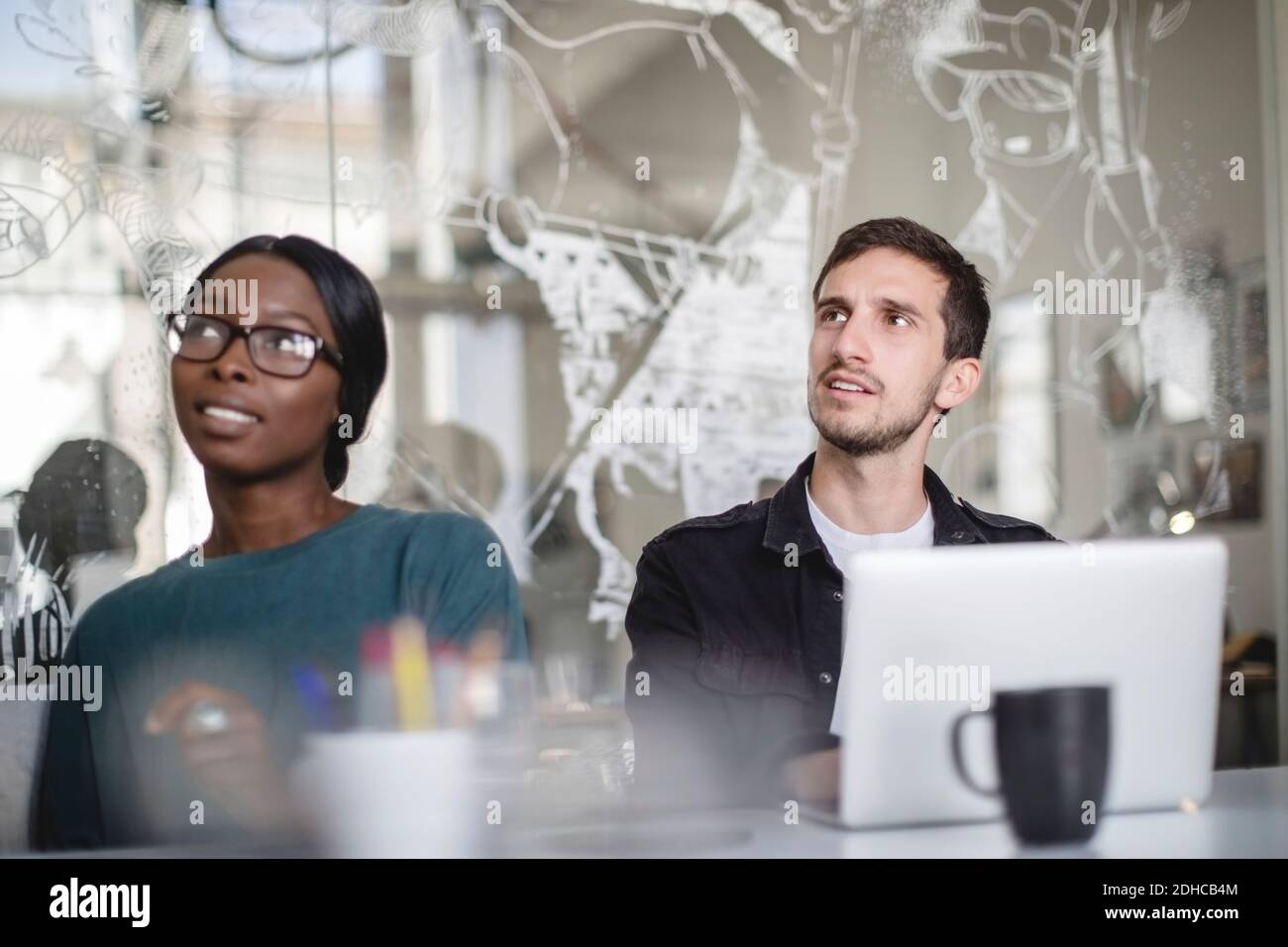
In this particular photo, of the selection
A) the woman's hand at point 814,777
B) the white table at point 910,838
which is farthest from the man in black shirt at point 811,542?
the white table at point 910,838

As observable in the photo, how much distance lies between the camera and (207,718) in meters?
2.62

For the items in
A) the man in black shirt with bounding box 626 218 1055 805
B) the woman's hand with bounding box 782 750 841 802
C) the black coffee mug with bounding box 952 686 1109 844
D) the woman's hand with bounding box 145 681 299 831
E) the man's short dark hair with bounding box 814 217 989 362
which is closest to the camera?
the black coffee mug with bounding box 952 686 1109 844

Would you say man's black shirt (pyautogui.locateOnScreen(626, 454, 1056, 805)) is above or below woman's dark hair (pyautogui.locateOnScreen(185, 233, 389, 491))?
below

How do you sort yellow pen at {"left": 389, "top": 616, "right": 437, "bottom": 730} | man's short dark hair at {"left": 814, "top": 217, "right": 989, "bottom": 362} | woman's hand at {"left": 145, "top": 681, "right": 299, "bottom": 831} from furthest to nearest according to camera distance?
man's short dark hair at {"left": 814, "top": 217, "right": 989, "bottom": 362} < yellow pen at {"left": 389, "top": 616, "right": 437, "bottom": 730} < woman's hand at {"left": 145, "top": 681, "right": 299, "bottom": 831}

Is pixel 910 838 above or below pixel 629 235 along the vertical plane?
below

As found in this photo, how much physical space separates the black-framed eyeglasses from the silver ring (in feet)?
2.10

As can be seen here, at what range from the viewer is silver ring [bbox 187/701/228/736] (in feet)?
8.39

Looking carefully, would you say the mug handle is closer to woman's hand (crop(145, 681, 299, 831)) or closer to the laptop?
the laptop

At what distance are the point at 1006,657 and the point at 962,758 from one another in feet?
0.42

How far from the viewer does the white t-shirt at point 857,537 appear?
→ 7.89ft

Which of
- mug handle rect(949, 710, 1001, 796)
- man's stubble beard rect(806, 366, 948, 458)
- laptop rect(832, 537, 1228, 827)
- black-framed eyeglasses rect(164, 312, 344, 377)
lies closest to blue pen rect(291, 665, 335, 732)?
black-framed eyeglasses rect(164, 312, 344, 377)

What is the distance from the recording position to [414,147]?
2.81m

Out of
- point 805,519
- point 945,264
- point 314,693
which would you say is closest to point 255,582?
point 314,693

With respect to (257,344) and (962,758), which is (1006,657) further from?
(257,344)
